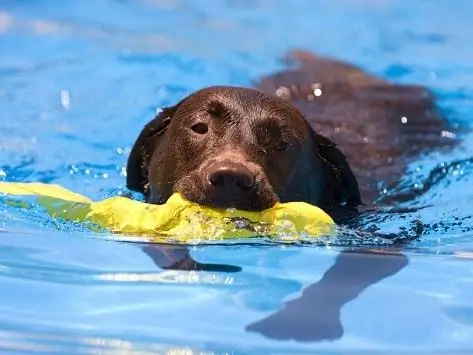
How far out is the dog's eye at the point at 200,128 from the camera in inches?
165

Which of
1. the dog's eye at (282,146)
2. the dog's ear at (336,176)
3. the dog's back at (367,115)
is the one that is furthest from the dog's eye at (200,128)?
the dog's back at (367,115)

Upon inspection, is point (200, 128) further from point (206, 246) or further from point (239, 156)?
point (206, 246)

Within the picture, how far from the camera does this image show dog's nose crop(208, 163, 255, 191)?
357 cm

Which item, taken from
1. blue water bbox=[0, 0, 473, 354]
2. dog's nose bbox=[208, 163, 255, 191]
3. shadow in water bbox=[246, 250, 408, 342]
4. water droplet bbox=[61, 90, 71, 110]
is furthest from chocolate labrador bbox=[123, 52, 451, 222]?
water droplet bbox=[61, 90, 71, 110]

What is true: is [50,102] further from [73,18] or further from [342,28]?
[342,28]

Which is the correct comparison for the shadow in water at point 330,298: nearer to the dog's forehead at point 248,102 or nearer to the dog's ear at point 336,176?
the dog's forehead at point 248,102

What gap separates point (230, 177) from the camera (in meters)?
3.57

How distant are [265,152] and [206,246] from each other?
0.67m

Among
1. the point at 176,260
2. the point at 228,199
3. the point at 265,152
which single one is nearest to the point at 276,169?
the point at 265,152

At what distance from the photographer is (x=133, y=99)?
7.59 metres

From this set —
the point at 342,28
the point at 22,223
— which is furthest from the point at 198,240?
the point at 342,28

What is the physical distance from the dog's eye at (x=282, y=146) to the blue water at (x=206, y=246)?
23.7 inches

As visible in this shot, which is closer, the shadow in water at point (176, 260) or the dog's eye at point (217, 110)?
the shadow in water at point (176, 260)

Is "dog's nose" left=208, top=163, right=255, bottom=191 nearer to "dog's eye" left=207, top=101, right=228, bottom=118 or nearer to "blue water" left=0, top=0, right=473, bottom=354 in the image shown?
"blue water" left=0, top=0, right=473, bottom=354
